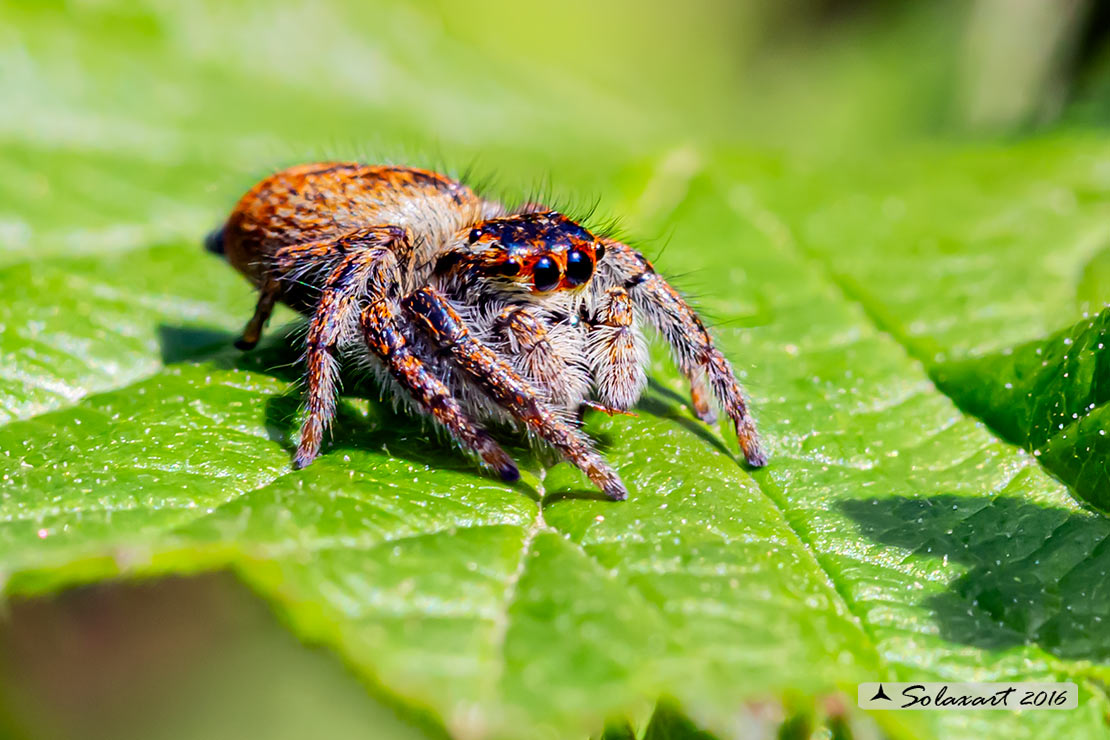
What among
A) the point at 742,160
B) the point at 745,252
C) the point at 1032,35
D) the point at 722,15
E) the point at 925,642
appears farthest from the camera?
the point at 722,15

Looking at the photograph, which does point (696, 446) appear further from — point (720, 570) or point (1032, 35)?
point (1032, 35)

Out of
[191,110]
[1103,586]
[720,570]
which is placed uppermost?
[191,110]

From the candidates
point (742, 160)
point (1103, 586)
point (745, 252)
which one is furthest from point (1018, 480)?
Answer: point (742, 160)

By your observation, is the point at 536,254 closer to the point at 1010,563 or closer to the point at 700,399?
the point at 700,399

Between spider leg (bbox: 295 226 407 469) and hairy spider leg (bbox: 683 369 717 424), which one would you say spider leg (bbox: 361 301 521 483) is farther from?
hairy spider leg (bbox: 683 369 717 424)

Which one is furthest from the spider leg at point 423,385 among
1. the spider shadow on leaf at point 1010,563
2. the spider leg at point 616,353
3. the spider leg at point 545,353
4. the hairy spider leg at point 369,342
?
the spider shadow on leaf at point 1010,563

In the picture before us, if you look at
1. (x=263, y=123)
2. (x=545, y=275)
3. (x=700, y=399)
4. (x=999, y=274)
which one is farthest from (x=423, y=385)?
(x=263, y=123)
